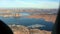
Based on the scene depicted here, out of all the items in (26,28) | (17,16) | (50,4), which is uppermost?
(50,4)

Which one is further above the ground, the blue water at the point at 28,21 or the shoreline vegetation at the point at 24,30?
the blue water at the point at 28,21

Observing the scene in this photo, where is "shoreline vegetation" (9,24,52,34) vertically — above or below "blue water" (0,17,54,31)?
below

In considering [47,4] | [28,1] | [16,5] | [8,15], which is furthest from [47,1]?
[8,15]

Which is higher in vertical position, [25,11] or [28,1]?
[28,1]

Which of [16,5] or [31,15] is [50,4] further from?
[16,5]

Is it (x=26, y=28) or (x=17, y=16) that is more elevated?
(x=17, y=16)

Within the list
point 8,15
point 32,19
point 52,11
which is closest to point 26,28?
point 32,19

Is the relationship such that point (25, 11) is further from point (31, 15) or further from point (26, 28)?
point (26, 28)

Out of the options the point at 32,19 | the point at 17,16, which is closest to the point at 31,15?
the point at 32,19
